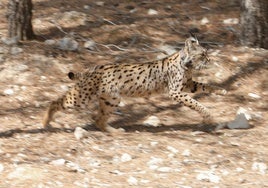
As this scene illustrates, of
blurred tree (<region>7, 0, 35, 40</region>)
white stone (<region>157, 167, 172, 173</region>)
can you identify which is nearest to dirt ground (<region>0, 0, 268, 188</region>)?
white stone (<region>157, 167, 172, 173</region>)

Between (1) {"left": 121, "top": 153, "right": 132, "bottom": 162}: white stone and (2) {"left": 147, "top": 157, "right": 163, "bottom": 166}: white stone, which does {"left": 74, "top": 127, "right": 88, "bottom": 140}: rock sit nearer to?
(1) {"left": 121, "top": 153, "right": 132, "bottom": 162}: white stone

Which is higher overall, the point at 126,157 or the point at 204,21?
the point at 204,21

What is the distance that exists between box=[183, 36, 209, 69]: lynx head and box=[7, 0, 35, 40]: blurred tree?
2955 mm

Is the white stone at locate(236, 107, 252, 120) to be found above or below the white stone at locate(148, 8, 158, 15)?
below

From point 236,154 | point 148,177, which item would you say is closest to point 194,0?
point 236,154

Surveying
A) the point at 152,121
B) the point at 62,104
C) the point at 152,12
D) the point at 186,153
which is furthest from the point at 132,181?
the point at 152,12

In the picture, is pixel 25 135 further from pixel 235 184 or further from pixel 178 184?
pixel 235 184

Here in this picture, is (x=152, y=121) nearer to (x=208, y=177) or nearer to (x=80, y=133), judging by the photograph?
(x=80, y=133)

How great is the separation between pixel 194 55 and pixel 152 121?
0.97 meters

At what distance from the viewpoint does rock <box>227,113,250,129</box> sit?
793cm

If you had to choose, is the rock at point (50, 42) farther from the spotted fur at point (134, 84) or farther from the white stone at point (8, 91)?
the spotted fur at point (134, 84)

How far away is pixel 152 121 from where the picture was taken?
8.08 metres

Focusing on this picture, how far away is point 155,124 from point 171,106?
685mm

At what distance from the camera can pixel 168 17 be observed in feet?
39.9
